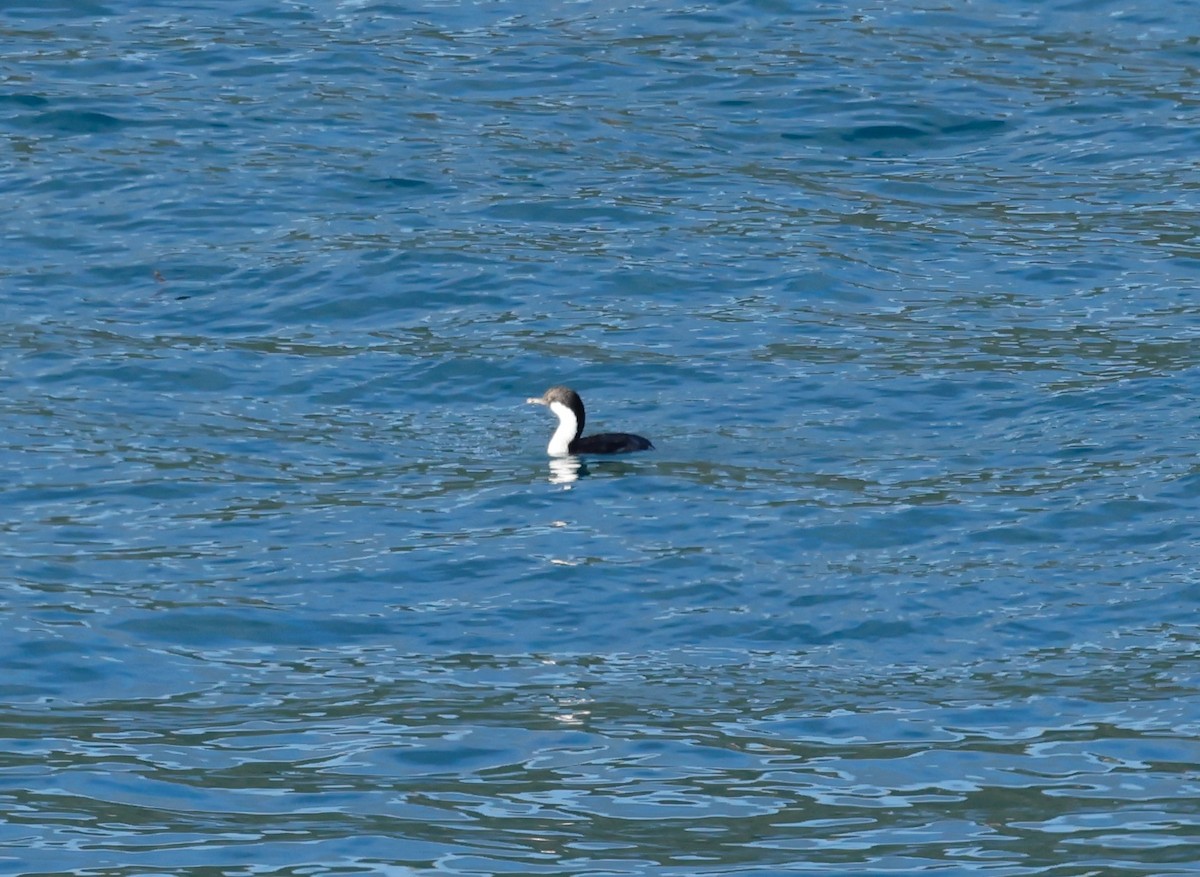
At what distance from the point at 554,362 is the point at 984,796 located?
7.57m

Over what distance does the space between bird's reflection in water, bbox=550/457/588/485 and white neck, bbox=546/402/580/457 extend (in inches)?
2.0

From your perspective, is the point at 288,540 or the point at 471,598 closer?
the point at 471,598

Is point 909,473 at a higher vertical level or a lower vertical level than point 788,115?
lower

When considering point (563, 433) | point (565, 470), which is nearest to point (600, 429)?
point (563, 433)

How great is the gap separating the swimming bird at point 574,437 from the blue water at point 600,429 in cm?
14

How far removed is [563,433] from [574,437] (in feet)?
0.32

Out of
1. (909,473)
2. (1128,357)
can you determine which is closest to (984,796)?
(909,473)

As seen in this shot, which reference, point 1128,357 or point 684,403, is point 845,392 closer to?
point 684,403

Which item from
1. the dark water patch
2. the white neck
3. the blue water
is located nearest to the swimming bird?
the white neck

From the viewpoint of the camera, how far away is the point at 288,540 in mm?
11883

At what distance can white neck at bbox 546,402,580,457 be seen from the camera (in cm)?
1368

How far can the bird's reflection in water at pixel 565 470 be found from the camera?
13.3 meters

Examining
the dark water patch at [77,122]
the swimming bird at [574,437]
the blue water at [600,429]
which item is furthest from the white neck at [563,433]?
the dark water patch at [77,122]

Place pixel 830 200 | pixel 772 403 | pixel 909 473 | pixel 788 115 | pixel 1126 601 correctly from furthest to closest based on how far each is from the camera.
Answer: pixel 788 115, pixel 830 200, pixel 772 403, pixel 909 473, pixel 1126 601
